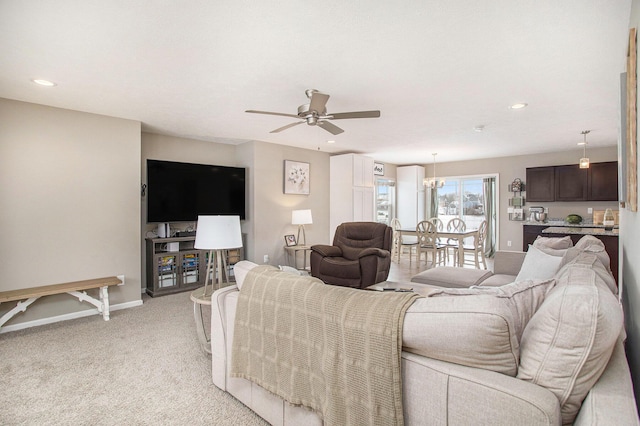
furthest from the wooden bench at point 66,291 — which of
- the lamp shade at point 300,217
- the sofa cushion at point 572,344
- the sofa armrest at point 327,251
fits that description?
the sofa cushion at point 572,344

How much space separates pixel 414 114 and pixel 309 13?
238cm

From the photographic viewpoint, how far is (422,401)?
116 centimetres

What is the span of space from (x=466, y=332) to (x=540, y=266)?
1.74 m

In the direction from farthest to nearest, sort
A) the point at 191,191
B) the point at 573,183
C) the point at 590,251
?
the point at 573,183, the point at 191,191, the point at 590,251

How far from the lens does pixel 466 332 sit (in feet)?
3.54

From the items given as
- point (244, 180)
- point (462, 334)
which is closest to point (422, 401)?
point (462, 334)

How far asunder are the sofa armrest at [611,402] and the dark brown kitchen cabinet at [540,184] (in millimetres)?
6914

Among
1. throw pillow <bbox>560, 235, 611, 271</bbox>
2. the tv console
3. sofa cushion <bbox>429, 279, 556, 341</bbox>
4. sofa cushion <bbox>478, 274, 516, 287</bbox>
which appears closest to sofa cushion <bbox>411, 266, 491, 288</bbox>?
sofa cushion <bbox>478, 274, 516, 287</bbox>

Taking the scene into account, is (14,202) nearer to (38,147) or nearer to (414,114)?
(38,147)

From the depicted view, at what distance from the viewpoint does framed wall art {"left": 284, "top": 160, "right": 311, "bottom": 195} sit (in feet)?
19.6

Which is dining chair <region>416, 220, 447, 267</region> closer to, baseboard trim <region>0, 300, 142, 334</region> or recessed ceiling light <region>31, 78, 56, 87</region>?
baseboard trim <region>0, 300, 142, 334</region>

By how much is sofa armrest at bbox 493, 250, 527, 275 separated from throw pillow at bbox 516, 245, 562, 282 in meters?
1.06

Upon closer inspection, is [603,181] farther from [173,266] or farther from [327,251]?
[173,266]

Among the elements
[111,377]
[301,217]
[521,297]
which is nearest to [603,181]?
[301,217]
